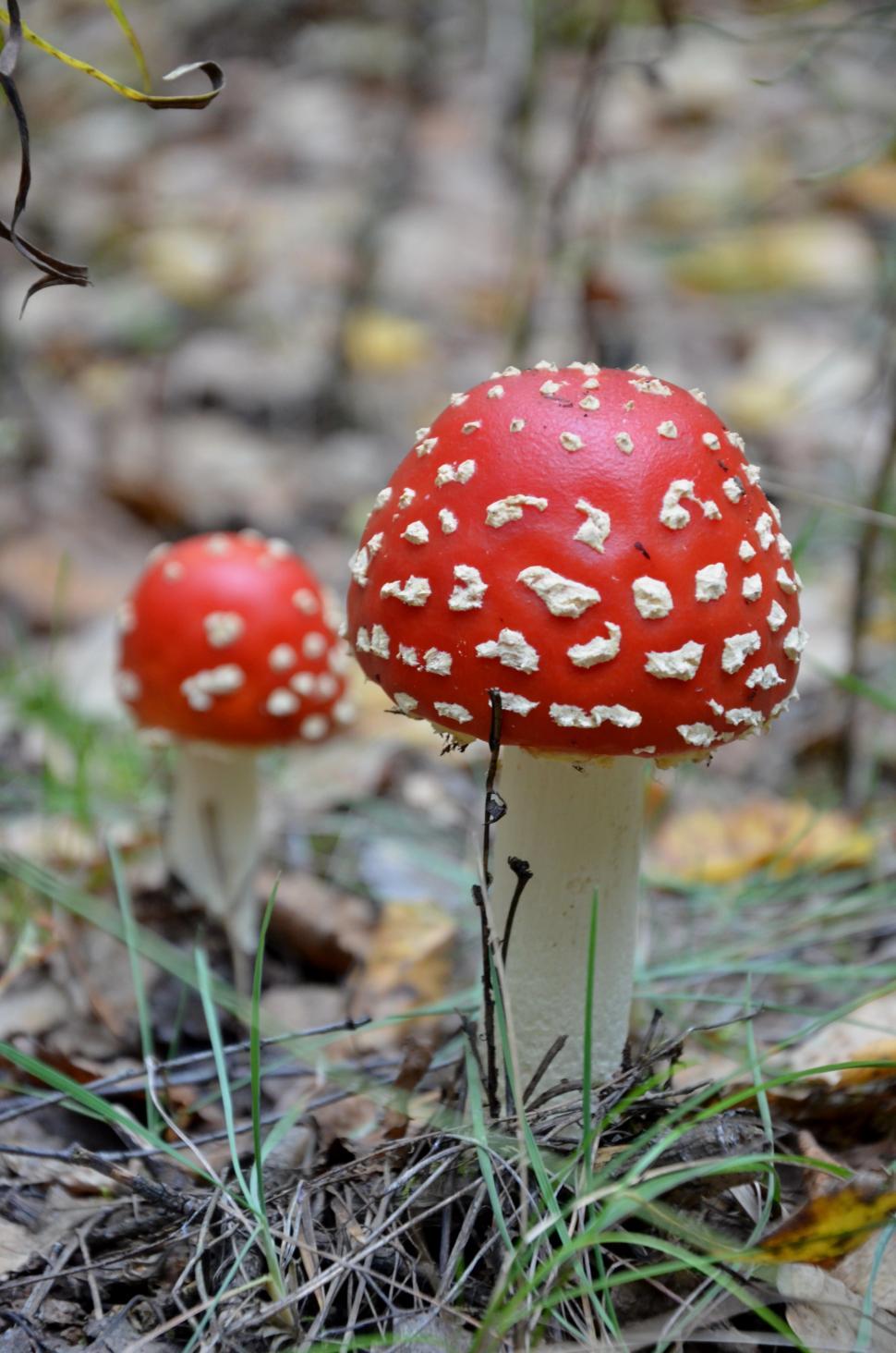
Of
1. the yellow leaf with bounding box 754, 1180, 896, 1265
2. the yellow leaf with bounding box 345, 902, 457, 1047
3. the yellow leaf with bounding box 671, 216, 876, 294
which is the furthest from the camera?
the yellow leaf with bounding box 671, 216, 876, 294

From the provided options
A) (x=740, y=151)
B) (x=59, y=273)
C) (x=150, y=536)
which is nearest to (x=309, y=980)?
(x=59, y=273)

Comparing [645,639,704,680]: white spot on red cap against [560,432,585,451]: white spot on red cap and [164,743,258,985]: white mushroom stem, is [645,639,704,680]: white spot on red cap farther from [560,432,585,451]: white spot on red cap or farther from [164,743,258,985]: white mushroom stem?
[164,743,258,985]: white mushroom stem

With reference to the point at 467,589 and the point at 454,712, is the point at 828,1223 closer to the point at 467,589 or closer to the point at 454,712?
the point at 454,712

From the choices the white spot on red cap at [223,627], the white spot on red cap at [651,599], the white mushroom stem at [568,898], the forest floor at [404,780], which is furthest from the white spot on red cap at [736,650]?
the white spot on red cap at [223,627]

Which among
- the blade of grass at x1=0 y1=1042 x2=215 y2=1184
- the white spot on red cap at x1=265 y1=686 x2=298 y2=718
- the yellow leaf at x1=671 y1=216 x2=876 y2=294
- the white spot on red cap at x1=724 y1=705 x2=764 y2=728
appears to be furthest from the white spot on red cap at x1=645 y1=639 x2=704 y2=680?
the yellow leaf at x1=671 y1=216 x2=876 y2=294

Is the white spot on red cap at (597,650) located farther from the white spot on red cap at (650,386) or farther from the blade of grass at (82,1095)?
the blade of grass at (82,1095)

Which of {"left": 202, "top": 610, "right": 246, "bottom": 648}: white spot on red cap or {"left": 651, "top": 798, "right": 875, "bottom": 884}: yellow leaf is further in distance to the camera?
{"left": 651, "top": 798, "right": 875, "bottom": 884}: yellow leaf

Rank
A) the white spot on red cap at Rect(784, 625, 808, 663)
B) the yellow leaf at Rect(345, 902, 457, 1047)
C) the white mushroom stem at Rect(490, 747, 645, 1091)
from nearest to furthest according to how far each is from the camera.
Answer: the white spot on red cap at Rect(784, 625, 808, 663)
the white mushroom stem at Rect(490, 747, 645, 1091)
the yellow leaf at Rect(345, 902, 457, 1047)
